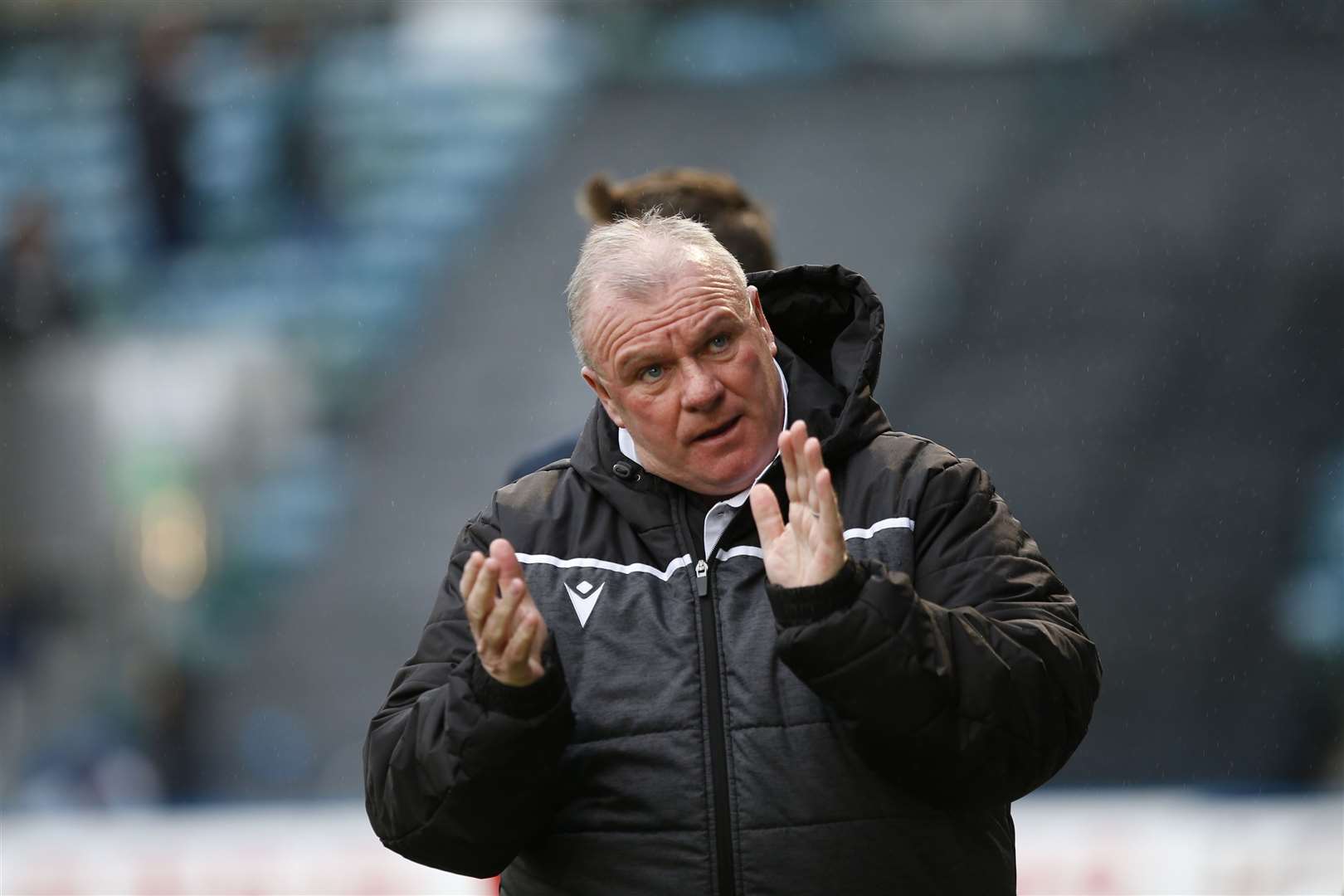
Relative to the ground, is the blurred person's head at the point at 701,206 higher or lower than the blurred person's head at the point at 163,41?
lower

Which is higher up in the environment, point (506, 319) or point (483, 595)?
point (506, 319)

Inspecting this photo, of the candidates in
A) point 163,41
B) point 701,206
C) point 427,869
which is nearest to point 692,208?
Result: point 701,206

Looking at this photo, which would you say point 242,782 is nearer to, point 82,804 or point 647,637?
point 82,804

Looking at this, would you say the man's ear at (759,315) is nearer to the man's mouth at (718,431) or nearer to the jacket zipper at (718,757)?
the man's mouth at (718,431)

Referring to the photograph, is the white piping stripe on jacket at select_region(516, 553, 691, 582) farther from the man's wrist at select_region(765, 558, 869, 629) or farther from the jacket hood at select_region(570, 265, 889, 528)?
the man's wrist at select_region(765, 558, 869, 629)

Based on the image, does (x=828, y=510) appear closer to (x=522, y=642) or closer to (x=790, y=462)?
(x=790, y=462)

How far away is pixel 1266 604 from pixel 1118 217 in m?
1.30

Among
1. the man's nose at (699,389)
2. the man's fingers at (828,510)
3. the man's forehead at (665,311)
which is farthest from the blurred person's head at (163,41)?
the man's fingers at (828,510)

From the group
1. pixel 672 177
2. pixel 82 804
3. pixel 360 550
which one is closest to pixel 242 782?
pixel 82 804

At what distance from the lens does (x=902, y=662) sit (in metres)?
1.74

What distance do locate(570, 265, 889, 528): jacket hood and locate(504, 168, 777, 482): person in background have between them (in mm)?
629

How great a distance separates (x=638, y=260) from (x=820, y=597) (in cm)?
59

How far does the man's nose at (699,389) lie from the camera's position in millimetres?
2027

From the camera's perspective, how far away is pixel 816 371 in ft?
7.34
